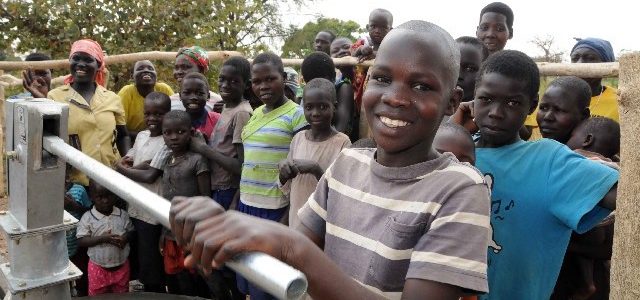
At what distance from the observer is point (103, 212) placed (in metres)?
3.50

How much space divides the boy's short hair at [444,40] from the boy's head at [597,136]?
4.60 ft

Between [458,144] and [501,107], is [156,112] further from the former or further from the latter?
[501,107]

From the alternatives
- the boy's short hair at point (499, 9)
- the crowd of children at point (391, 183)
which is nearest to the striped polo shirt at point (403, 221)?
the crowd of children at point (391, 183)

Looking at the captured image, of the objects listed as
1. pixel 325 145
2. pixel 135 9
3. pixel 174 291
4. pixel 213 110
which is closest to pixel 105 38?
pixel 135 9

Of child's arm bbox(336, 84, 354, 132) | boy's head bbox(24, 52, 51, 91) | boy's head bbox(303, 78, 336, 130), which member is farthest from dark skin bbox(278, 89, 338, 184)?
boy's head bbox(24, 52, 51, 91)

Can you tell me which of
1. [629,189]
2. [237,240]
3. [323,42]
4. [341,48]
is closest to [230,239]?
[237,240]

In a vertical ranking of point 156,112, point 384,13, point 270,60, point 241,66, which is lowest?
point 156,112

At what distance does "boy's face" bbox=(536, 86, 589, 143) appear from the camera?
2334 millimetres

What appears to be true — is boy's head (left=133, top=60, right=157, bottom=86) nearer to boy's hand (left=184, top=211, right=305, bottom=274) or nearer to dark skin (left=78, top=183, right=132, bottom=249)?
dark skin (left=78, top=183, right=132, bottom=249)

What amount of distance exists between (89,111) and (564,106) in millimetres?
Answer: 2918

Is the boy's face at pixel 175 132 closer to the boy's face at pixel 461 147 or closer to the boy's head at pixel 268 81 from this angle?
the boy's head at pixel 268 81

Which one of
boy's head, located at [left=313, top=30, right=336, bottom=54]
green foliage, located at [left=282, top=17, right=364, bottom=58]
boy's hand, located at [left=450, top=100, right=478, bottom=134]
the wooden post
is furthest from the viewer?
green foliage, located at [left=282, top=17, right=364, bottom=58]

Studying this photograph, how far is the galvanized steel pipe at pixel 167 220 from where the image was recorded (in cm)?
56

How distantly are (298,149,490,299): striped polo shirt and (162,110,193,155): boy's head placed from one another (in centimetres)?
219
